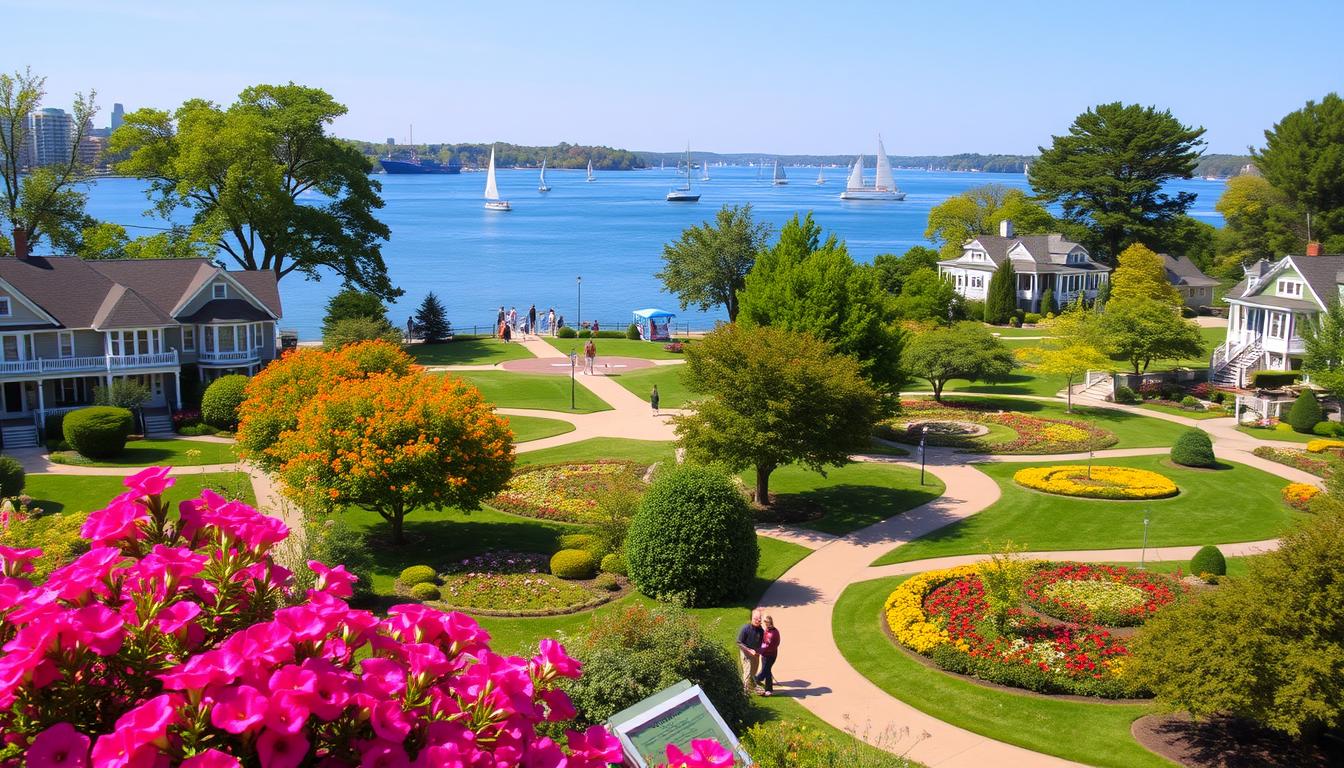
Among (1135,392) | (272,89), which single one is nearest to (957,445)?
(1135,392)

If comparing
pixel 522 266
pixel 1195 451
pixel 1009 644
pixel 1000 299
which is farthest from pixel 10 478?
pixel 522 266

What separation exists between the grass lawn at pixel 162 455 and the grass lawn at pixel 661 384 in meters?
18.1

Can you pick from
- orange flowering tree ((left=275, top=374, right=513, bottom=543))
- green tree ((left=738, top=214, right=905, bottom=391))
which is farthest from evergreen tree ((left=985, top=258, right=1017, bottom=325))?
orange flowering tree ((left=275, top=374, right=513, bottom=543))

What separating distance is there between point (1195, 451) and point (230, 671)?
38421mm

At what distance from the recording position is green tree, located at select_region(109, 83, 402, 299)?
56219 millimetres

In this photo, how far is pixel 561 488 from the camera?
112 feet

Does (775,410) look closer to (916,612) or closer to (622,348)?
(916,612)

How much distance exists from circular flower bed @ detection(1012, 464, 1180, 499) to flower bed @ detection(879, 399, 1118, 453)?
3.07m

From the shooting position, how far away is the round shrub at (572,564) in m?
26.5

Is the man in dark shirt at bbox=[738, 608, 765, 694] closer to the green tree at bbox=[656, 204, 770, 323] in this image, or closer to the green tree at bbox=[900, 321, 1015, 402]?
the green tree at bbox=[900, 321, 1015, 402]

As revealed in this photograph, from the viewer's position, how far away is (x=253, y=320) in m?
48.2

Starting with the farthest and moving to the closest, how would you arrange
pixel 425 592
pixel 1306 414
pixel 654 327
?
pixel 654 327, pixel 1306 414, pixel 425 592

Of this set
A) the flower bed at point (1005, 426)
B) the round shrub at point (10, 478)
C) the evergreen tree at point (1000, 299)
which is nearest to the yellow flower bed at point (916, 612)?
the flower bed at point (1005, 426)

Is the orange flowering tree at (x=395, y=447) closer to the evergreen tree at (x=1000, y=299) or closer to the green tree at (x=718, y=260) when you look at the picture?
the green tree at (x=718, y=260)
